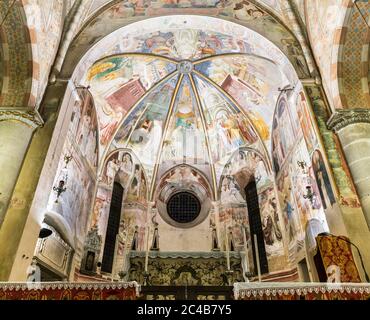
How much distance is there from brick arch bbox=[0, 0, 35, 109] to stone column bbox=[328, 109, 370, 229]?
847cm

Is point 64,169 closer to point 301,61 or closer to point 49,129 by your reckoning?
point 49,129

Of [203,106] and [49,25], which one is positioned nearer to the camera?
[49,25]

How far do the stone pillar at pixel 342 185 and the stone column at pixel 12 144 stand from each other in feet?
25.1

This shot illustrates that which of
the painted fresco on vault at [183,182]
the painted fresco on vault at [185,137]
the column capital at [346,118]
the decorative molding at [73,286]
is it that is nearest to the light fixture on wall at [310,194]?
the column capital at [346,118]

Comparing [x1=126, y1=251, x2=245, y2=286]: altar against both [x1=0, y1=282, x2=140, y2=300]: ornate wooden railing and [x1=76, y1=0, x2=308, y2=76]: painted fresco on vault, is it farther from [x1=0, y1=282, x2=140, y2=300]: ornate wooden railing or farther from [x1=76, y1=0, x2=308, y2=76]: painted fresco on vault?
[x1=76, y1=0, x2=308, y2=76]: painted fresco on vault

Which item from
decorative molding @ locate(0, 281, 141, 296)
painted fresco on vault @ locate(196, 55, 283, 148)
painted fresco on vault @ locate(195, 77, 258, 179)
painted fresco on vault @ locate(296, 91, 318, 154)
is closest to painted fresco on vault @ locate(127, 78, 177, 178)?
painted fresco on vault @ locate(195, 77, 258, 179)

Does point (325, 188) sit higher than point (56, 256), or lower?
higher

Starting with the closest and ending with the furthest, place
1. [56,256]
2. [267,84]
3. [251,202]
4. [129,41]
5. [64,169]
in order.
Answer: [56,256] → [64,169] → [129,41] → [267,84] → [251,202]

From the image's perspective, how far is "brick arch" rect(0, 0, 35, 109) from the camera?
293 inches

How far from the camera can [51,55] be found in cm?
850

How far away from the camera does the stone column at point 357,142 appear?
21.6ft
